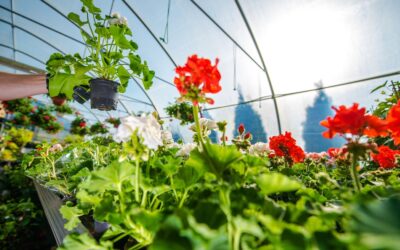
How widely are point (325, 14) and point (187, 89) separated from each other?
3.30 metres

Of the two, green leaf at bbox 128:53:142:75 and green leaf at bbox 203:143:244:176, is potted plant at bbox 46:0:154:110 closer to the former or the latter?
green leaf at bbox 128:53:142:75

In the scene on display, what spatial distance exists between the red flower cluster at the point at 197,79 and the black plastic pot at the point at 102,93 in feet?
2.32

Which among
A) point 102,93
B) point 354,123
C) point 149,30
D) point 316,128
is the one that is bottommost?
point 316,128

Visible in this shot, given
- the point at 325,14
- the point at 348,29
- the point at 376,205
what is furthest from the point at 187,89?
the point at 348,29

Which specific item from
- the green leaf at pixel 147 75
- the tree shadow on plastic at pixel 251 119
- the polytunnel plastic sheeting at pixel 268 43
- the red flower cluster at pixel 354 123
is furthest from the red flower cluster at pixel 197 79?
the tree shadow on plastic at pixel 251 119

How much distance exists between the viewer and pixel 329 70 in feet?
11.4

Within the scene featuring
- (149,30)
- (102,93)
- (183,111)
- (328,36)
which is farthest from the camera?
(183,111)

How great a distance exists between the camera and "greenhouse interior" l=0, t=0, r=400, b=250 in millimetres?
290

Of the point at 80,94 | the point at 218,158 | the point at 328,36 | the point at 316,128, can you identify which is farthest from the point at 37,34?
the point at 316,128

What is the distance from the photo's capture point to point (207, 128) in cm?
65

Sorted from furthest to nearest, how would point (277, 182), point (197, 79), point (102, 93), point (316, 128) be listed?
1. point (316, 128)
2. point (102, 93)
3. point (197, 79)
4. point (277, 182)

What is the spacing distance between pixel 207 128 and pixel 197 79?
269 millimetres

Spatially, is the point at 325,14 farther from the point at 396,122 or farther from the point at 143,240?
the point at 143,240

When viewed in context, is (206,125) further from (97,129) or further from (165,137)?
(97,129)
